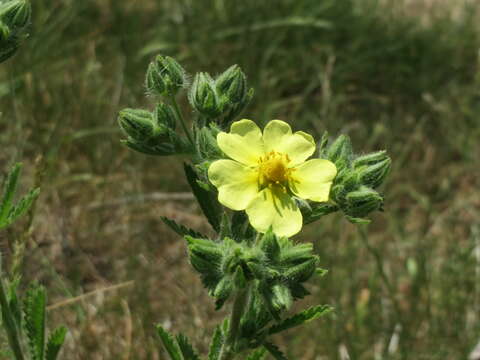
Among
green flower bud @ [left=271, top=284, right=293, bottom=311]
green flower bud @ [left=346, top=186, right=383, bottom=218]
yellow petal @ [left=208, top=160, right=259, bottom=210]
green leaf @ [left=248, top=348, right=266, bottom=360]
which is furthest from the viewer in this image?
green leaf @ [left=248, top=348, right=266, bottom=360]

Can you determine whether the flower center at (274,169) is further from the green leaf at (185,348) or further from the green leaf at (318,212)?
the green leaf at (185,348)

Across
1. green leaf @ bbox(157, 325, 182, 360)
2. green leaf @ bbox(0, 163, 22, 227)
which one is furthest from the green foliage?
green leaf @ bbox(157, 325, 182, 360)

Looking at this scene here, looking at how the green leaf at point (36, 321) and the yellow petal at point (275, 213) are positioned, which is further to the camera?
the green leaf at point (36, 321)

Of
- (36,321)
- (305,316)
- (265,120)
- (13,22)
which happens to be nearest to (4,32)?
(13,22)

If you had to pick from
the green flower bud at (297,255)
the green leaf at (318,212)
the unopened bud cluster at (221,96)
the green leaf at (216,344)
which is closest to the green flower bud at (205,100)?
the unopened bud cluster at (221,96)

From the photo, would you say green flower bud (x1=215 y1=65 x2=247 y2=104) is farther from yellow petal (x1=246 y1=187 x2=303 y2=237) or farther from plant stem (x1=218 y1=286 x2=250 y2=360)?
plant stem (x1=218 y1=286 x2=250 y2=360)

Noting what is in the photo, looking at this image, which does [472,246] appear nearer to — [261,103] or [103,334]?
[261,103]
